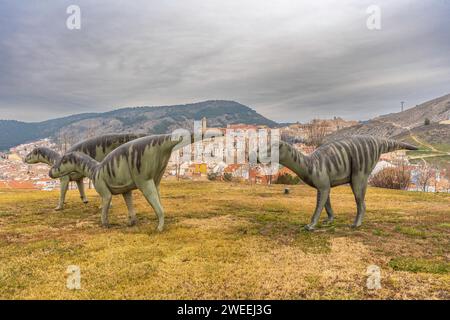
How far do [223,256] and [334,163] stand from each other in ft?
14.2

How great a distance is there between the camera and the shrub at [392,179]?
3356 cm

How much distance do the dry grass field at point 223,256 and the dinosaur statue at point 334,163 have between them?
53.4 inches

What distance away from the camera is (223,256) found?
6668mm

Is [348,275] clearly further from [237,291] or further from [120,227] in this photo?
[120,227]

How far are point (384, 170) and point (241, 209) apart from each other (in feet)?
101

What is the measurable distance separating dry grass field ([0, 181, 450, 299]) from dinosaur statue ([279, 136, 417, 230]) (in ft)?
4.45

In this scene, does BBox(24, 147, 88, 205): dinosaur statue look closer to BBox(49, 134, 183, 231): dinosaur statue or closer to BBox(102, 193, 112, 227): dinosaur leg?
BBox(102, 193, 112, 227): dinosaur leg

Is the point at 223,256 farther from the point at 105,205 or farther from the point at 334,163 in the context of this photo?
the point at 105,205

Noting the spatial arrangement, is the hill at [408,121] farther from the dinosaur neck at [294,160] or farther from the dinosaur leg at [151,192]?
the dinosaur leg at [151,192]

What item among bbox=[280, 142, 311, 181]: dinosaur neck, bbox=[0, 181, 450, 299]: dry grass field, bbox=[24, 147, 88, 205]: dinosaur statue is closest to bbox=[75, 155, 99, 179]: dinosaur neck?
bbox=[0, 181, 450, 299]: dry grass field

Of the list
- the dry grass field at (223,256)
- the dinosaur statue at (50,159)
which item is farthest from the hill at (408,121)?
the dinosaur statue at (50,159)

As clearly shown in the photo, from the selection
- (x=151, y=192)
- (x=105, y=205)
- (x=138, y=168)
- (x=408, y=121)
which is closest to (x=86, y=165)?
(x=105, y=205)

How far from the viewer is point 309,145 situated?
1470 inches
